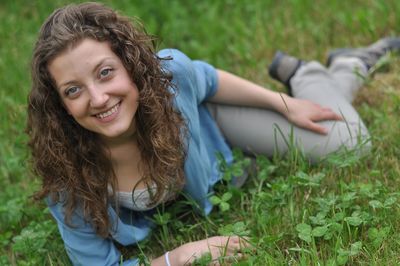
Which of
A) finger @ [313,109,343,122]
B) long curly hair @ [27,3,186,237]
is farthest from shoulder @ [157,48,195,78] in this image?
A: finger @ [313,109,343,122]

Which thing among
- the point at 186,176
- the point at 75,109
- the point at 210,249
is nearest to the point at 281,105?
the point at 186,176

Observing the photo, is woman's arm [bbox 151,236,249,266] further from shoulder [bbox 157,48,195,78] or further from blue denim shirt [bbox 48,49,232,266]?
shoulder [bbox 157,48,195,78]

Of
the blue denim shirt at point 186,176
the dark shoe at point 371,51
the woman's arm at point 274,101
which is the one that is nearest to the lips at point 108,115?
the blue denim shirt at point 186,176

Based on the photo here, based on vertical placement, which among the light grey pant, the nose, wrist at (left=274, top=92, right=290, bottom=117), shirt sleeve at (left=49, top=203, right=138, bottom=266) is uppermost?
the nose

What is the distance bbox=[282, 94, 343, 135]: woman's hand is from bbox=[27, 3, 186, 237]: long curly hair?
1.97 feet

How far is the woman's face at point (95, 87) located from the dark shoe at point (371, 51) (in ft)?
5.19

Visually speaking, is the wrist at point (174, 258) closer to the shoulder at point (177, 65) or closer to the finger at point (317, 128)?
the shoulder at point (177, 65)

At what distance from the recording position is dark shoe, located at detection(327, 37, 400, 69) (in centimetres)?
365

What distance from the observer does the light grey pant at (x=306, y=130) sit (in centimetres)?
302

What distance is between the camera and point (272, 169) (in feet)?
9.61

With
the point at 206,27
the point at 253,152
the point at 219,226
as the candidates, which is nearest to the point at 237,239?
the point at 219,226

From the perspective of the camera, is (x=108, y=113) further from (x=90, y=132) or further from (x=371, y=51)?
(x=371, y=51)

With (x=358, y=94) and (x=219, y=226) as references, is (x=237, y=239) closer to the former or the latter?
(x=219, y=226)

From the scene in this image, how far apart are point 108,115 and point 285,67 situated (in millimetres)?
1314
